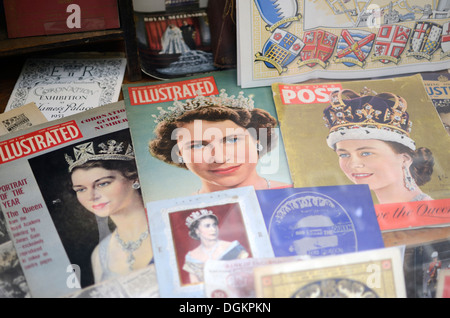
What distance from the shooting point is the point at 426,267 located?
731 millimetres

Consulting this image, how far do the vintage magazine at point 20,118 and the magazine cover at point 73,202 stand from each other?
0.03 m

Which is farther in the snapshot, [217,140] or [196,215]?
[217,140]

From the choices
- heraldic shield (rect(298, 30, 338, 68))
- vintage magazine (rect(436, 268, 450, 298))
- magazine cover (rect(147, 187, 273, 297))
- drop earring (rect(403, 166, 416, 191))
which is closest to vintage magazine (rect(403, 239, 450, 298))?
vintage magazine (rect(436, 268, 450, 298))

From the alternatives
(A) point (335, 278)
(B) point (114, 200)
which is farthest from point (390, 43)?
(B) point (114, 200)

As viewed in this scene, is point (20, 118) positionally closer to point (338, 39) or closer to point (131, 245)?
point (131, 245)

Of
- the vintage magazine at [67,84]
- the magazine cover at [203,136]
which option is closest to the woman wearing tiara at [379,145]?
the magazine cover at [203,136]

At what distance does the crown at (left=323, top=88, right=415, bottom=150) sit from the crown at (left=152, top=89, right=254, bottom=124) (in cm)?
16

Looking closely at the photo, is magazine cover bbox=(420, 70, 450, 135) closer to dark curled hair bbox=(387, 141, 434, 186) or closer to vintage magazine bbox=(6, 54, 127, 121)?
dark curled hair bbox=(387, 141, 434, 186)

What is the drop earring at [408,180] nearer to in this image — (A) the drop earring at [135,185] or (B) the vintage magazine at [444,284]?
(B) the vintage magazine at [444,284]

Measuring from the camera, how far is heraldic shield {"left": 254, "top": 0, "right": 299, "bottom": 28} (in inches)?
36.3

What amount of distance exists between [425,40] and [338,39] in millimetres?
189

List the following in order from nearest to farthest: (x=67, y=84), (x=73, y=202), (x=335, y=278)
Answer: (x=335, y=278) < (x=73, y=202) < (x=67, y=84)

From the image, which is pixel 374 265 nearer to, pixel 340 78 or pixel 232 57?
pixel 340 78

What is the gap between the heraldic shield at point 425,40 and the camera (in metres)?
0.98
